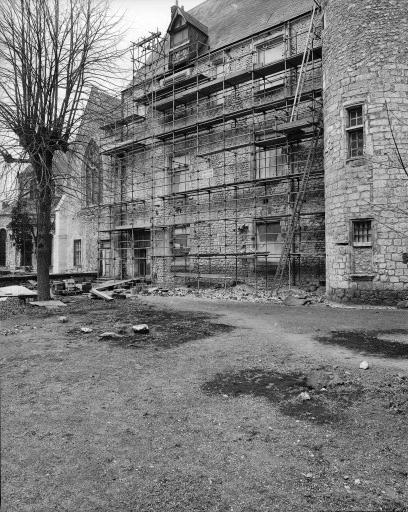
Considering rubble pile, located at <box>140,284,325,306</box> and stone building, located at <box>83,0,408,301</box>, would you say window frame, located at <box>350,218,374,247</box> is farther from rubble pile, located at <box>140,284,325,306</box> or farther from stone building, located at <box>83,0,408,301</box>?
rubble pile, located at <box>140,284,325,306</box>

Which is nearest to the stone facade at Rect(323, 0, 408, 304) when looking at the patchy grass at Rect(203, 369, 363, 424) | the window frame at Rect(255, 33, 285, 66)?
the window frame at Rect(255, 33, 285, 66)

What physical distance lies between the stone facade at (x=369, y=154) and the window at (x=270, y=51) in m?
4.63

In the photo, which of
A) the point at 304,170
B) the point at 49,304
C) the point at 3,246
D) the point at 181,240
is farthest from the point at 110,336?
the point at 3,246

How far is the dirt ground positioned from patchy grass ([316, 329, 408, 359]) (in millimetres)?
42

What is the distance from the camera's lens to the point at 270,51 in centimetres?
1953

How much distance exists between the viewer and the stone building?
44.7 ft

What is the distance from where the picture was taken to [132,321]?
34.8ft

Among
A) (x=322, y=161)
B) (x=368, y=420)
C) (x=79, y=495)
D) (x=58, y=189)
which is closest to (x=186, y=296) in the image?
(x=58, y=189)

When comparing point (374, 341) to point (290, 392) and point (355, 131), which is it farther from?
point (355, 131)

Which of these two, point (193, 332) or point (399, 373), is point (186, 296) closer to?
point (193, 332)

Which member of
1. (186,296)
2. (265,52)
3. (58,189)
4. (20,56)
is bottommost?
(186,296)

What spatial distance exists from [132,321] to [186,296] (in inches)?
288

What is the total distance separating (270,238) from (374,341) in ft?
35.7

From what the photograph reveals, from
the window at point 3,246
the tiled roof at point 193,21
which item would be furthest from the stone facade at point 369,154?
the window at point 3,246
